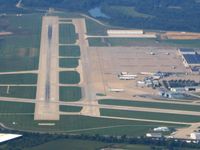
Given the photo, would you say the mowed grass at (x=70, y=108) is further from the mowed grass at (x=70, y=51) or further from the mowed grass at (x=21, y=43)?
the mowed grass at (x=70, y=51)

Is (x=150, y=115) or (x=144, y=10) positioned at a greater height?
(x=144, y=10)

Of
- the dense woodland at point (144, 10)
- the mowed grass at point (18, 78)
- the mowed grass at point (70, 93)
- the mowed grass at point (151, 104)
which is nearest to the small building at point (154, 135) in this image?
the mowed grass at point (151, 104)

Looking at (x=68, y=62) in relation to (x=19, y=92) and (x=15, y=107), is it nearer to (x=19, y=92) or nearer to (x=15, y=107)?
(x=19, y=92)

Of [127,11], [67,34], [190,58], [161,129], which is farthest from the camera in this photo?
[127,11]

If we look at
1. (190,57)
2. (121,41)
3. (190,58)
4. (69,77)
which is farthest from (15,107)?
(121,41)

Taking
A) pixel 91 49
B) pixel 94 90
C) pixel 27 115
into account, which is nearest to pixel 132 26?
pixel 91 49

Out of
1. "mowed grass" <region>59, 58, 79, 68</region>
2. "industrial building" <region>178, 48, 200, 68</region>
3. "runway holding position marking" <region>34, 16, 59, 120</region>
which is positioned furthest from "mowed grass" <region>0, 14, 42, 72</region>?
"industrial building" <region>178, 48, 200, 68</region>

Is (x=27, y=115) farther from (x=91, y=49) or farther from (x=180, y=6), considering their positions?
(x=180, y=6)
